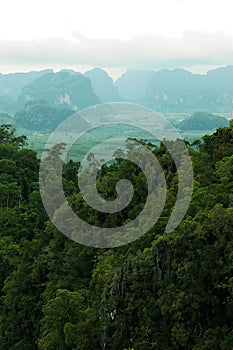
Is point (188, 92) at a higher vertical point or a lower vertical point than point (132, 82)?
lower

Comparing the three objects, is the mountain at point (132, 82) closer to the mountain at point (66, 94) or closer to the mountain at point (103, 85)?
the mountain at point (103, 85)

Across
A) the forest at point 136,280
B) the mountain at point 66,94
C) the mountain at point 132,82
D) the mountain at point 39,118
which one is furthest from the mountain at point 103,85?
the forest at point 136,280

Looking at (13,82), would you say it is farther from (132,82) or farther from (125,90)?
(132,82)

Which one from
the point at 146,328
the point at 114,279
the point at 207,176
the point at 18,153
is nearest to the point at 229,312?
the point at 146,328

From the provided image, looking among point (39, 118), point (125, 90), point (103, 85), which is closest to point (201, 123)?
point (39, 118)

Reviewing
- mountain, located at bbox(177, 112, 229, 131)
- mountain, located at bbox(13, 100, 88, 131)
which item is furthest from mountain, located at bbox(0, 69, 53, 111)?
mountain, located at bbox(177, 112, 229, 131)

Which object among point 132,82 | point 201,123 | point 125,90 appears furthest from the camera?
point 132,82

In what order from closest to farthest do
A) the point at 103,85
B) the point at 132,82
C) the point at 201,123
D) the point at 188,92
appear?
the point at 201,123
the point at 188,92
the point at 103,85
the point at 132,82
